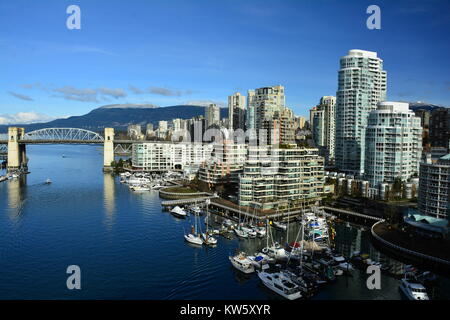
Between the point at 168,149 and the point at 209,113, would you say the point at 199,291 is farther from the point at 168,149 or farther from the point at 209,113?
the point at 209,113

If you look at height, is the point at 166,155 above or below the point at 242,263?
above

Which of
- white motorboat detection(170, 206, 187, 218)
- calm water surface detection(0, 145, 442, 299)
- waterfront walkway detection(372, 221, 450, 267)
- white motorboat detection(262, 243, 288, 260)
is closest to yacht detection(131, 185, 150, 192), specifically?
calm water surface detection(0, 145, 442, 299)

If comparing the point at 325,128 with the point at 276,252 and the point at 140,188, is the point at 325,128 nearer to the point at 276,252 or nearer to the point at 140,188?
the point at 140,188

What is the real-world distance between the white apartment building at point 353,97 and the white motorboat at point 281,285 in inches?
1156

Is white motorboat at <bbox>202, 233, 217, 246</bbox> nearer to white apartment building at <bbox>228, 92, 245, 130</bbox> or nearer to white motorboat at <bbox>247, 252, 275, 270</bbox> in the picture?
white motorboat at <bbox>247, 252, 275, 270</bbox>

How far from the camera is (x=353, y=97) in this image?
45.2m

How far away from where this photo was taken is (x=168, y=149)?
5906cm

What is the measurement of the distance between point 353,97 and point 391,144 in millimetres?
13218

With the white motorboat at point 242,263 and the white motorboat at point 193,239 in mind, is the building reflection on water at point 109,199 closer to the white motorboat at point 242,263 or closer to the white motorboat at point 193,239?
the white motorboat at point 193,239

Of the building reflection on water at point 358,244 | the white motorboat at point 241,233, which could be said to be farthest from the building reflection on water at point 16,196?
the building reflection on water at point 358,244

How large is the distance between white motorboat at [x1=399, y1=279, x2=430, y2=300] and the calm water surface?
0.42 m

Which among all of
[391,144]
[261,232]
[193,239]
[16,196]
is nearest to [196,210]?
[261,232]

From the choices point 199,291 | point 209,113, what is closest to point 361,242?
point 199,291

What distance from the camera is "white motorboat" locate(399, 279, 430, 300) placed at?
15.0 m
